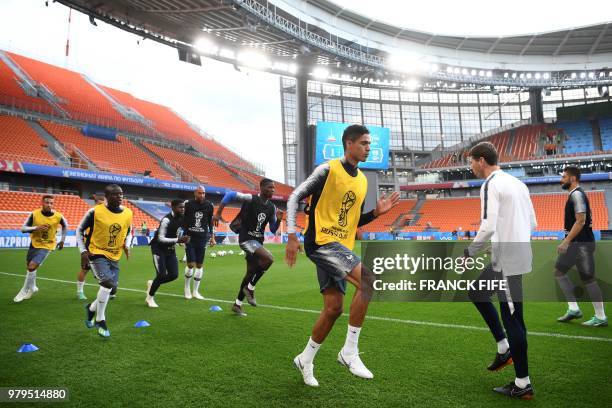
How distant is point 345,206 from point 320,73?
135 feet

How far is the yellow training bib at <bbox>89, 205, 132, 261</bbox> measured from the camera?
19.1 ft

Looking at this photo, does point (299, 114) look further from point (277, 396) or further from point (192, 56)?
point (277, 396)

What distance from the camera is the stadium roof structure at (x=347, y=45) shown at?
29.5 m

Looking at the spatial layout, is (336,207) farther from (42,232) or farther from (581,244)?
(42,232)

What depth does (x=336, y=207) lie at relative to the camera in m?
3.94

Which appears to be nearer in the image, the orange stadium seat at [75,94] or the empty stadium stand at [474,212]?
the orange stadium seat at [75,94]

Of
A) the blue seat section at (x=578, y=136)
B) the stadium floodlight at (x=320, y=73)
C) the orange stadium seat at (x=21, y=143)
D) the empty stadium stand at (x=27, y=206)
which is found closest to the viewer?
the empty stadium stand at (x=27, y=206)

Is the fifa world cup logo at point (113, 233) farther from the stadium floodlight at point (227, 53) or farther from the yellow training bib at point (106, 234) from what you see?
the stadium floodlight at point (227, 53)

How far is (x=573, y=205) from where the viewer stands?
5930mm

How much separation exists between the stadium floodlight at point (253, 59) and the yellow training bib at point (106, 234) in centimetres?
3328

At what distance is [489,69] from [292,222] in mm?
50639

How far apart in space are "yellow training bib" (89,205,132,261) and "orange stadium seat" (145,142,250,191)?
3524cm

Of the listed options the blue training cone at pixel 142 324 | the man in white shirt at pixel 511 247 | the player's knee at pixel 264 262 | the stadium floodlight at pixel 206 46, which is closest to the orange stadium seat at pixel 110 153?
the stadium floodlight at pixel 206 46

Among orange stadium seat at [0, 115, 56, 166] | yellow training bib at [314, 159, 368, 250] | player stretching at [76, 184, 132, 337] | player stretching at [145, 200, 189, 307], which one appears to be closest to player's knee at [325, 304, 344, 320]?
yellow training bib at [314, 159, 368, 250]
